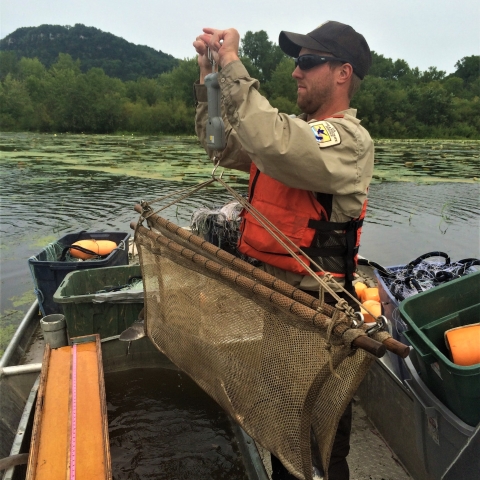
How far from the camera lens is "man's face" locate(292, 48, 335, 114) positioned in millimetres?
2035

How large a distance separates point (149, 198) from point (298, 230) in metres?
9.90

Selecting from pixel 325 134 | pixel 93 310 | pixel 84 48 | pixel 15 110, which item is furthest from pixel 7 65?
pixel 325 134

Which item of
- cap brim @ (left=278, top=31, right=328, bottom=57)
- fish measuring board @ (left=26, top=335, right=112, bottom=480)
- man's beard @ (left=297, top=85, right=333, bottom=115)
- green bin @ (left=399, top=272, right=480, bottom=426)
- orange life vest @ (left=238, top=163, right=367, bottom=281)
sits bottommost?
fish measuring board @ (left=26, top=335, right=112, bottom=480)

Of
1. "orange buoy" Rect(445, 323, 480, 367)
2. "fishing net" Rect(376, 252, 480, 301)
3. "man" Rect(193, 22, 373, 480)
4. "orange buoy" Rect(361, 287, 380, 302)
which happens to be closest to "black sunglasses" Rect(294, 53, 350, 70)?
"man" Rect(193, 22, 373, 480)

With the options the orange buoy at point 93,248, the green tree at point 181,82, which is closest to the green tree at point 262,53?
A: the green tree at point 181,82

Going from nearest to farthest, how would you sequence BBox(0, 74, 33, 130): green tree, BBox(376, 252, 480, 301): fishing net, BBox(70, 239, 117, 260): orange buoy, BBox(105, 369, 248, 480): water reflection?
BBox(105, 369, 248, 480): water reflection < BBox(376, 252, 480, 301): fishing net < BBox(70, 239, 117, 260): orange buoy < BBox(0, 74, 33, 130): green tree

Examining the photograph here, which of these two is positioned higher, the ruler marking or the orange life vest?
the orange life vest

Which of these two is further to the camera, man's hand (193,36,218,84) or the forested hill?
the forested hill

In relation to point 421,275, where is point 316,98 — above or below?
above

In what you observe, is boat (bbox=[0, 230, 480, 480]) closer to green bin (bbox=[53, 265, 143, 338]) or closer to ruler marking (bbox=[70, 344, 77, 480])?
green bin (bbox=[53, 265, 143, 338])

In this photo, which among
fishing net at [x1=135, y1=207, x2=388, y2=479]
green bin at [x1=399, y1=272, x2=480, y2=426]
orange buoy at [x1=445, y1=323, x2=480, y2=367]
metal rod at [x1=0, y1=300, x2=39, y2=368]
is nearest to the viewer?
fishing net at [x1=135, y1=207, x2=388, y2=479]

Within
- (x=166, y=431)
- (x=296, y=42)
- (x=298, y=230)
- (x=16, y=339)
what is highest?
(x=296, y=42)

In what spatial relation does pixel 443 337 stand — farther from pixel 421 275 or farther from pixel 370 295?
pixel 370 295

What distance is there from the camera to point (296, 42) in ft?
6.65
